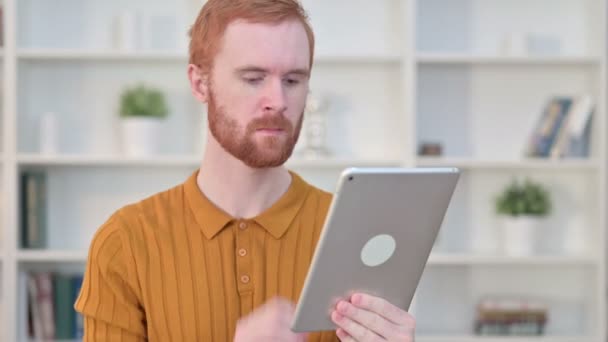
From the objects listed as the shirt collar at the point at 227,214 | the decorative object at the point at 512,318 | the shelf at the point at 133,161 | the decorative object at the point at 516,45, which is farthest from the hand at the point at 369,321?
the decorative object at the point at 516,45

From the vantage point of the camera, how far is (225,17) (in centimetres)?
138

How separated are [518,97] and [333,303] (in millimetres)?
2725

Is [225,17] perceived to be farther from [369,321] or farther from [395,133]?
[395,133]

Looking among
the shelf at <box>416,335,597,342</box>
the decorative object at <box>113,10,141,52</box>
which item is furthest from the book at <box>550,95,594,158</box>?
the decorative object at <box>113,10,141,52</box>

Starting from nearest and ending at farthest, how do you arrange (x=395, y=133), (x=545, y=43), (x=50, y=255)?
(x=50, y=255), (x=395, y=133), (x=545, y=43)

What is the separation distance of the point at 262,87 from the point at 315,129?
2.26 metres

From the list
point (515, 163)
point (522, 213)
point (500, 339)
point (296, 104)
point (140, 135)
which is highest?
point (296, 104)

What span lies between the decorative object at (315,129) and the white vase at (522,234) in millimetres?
813

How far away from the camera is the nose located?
1320 millimetres

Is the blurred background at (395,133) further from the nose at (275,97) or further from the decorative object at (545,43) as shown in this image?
the nose at (275,97)

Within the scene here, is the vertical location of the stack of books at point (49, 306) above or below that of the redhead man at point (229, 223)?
below

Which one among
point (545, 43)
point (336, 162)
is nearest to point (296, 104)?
point (336, 162)

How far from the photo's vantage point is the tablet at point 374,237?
3.88 feet

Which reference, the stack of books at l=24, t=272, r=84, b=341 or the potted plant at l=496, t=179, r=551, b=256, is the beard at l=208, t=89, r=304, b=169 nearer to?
the stack of books at l=24, t=272, r=84, b=341
